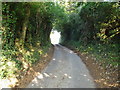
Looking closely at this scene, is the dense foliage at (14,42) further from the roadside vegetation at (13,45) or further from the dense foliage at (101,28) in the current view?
the dense foliage at (101,28)

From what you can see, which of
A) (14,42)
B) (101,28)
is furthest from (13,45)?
(101,28)

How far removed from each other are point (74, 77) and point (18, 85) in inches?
115

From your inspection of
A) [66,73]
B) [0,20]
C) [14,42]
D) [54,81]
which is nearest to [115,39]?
[66,73]

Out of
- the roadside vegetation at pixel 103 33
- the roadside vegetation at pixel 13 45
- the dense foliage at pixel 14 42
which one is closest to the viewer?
the roadside vegetation at pixel 13 45

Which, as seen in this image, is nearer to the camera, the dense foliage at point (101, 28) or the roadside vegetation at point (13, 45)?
the roadside vegetation at point (13, 45)

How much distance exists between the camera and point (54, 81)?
17.9ft

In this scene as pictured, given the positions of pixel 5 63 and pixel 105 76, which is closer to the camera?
pixel 5 63

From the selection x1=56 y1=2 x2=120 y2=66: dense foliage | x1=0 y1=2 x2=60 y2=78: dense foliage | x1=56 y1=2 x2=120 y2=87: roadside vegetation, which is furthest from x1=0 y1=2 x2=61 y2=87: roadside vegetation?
x1=56 y1=2 x2=120 y2=66: dense foliage

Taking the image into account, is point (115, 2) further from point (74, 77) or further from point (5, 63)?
point (5, 63)

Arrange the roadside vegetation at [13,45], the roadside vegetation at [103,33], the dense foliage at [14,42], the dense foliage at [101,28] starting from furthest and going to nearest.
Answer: the dense foliage at [101,28] < the roadside vegetation at [103,33] < the dense foliage at [14,42] < the roadside vegetation at [13,45]

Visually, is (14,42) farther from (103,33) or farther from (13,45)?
(103,33)

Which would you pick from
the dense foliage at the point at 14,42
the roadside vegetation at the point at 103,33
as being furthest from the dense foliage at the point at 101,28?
the dense foliage at the point at 14,42

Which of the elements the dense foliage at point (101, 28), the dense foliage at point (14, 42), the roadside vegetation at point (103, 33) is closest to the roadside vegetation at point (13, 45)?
the dense foliage at point (14, 42)

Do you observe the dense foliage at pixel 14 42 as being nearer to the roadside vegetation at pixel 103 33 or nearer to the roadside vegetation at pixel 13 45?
the roadside vegetation at pixel 13 45
